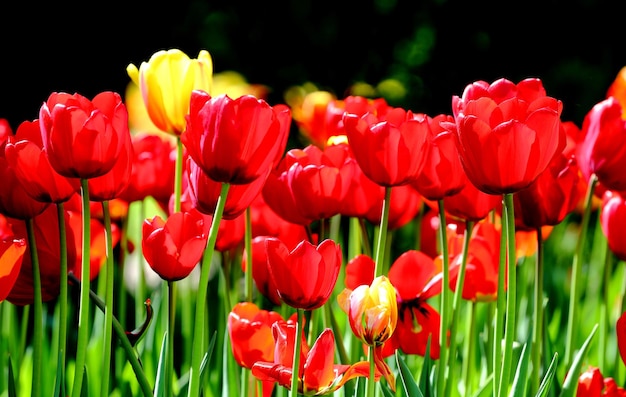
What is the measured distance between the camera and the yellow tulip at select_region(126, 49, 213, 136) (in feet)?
3.94

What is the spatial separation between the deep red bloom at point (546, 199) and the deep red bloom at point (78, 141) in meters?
0.50

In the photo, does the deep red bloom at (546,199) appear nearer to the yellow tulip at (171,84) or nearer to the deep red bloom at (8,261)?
the yellow tulip at (171,84)

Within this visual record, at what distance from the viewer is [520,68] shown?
4156 mm

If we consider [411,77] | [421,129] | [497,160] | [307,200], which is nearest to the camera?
[497,160]

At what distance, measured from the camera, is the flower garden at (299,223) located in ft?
2.89

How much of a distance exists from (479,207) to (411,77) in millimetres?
3067

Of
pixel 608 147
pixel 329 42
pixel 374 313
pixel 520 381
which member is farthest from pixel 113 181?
pixel 329 42

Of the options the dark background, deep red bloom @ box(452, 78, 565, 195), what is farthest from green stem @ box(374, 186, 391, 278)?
the dark background

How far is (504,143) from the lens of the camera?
875 millimetres

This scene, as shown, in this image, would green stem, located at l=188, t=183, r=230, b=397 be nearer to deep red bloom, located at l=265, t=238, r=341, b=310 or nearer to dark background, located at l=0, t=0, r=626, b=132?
deep red bloom, located at l=265, t=238, r=341, b=310

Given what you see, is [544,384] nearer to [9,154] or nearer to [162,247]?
[162,247]

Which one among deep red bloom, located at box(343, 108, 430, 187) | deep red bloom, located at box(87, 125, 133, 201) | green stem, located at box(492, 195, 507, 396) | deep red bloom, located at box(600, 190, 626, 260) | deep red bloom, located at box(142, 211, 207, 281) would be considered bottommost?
green stem, located at box(492, 195, 507, 396)

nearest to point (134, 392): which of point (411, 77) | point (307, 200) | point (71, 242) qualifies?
point (71, 242)

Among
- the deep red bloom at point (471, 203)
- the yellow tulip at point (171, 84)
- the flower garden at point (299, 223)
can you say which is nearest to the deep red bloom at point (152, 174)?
the flower garden at point (299, 223)
